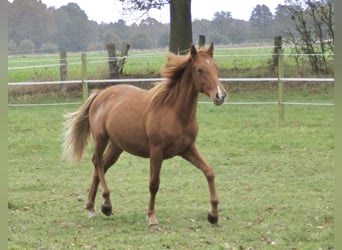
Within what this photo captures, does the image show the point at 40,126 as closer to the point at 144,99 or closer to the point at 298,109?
the point at 298,109

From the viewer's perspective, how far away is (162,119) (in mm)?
5223

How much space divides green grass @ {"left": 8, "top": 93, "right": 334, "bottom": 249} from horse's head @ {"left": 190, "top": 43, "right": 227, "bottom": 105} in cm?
118

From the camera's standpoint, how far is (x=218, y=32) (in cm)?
2214

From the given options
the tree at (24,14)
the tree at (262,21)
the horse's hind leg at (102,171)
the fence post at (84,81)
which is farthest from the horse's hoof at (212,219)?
the tree at (262,21)

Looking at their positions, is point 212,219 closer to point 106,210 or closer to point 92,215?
point 106,210

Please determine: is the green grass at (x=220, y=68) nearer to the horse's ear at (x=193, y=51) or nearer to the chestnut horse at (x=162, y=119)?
the chestnut horse at (x=162, y=119)

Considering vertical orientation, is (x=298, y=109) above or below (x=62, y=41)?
below

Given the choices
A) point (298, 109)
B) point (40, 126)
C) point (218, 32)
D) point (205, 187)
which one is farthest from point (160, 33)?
point (205, 187)

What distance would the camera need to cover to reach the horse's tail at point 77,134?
6000 millimetres

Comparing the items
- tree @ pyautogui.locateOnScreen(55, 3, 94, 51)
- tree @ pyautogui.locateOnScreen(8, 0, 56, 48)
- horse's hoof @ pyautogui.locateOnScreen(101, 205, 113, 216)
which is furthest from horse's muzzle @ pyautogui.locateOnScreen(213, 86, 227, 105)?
tree @ pyautogui.locateOnScreen(55, 3, 94, 51)

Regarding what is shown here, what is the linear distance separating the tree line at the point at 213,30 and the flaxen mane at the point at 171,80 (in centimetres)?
1209

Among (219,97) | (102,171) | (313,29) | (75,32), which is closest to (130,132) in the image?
(102,171)

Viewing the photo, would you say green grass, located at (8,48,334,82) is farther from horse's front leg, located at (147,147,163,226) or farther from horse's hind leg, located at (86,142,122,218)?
horse's front leg, located at (147,147,163,226)

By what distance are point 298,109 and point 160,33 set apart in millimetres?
10722
